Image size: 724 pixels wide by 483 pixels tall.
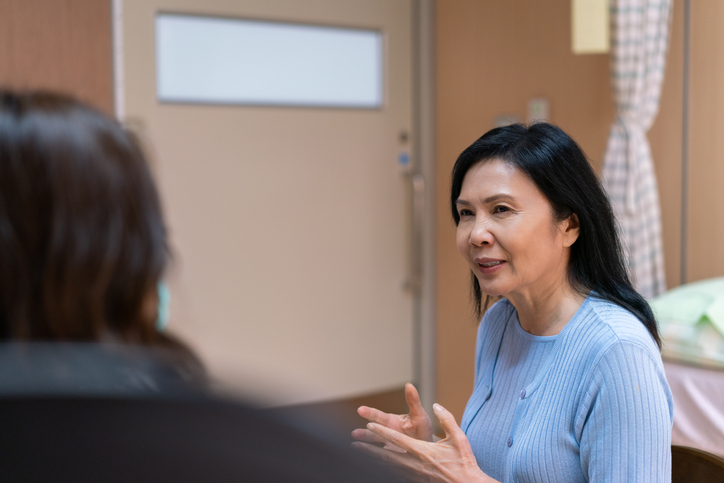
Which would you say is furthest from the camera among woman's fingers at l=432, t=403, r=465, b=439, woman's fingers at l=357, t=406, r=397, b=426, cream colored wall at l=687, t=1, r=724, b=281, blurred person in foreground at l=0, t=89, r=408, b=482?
cream colored wall at l=687, t=1, r=724, b=281

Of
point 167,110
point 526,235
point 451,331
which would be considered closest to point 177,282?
point 526,235

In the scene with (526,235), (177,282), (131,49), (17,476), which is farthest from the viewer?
(131,49)

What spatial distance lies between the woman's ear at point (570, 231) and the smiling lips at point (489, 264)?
13 centimetres

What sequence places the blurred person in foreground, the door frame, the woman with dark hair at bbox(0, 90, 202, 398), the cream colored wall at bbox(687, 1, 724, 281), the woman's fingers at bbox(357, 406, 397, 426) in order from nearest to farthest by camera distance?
the blurred person in foreground → the woman with dark hair at bbox(0, 90, 202, 398) → the woman's fingers at bbox(357, 406, 397, 426) → the cream colored wall at bbox(687, 1, 724, 281) → the door frame

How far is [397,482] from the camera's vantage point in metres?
0.37

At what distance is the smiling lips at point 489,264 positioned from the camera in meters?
1.36

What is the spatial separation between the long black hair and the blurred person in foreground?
92cm

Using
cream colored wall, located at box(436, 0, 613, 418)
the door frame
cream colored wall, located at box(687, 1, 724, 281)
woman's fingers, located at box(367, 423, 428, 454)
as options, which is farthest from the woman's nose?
the door frame

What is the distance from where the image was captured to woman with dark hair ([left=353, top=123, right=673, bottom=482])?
1.08 meters

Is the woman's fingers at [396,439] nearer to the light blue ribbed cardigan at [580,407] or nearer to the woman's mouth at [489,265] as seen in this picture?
the light blue ribbed cardigan at [580,407]

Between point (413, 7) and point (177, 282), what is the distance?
3161 mm

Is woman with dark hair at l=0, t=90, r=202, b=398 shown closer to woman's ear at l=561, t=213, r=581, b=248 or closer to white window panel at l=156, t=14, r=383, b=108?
woman's ear at l=561, t=213, r=581, b=248

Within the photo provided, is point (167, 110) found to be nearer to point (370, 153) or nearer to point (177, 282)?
point (370, 153)

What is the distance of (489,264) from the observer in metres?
1.38
